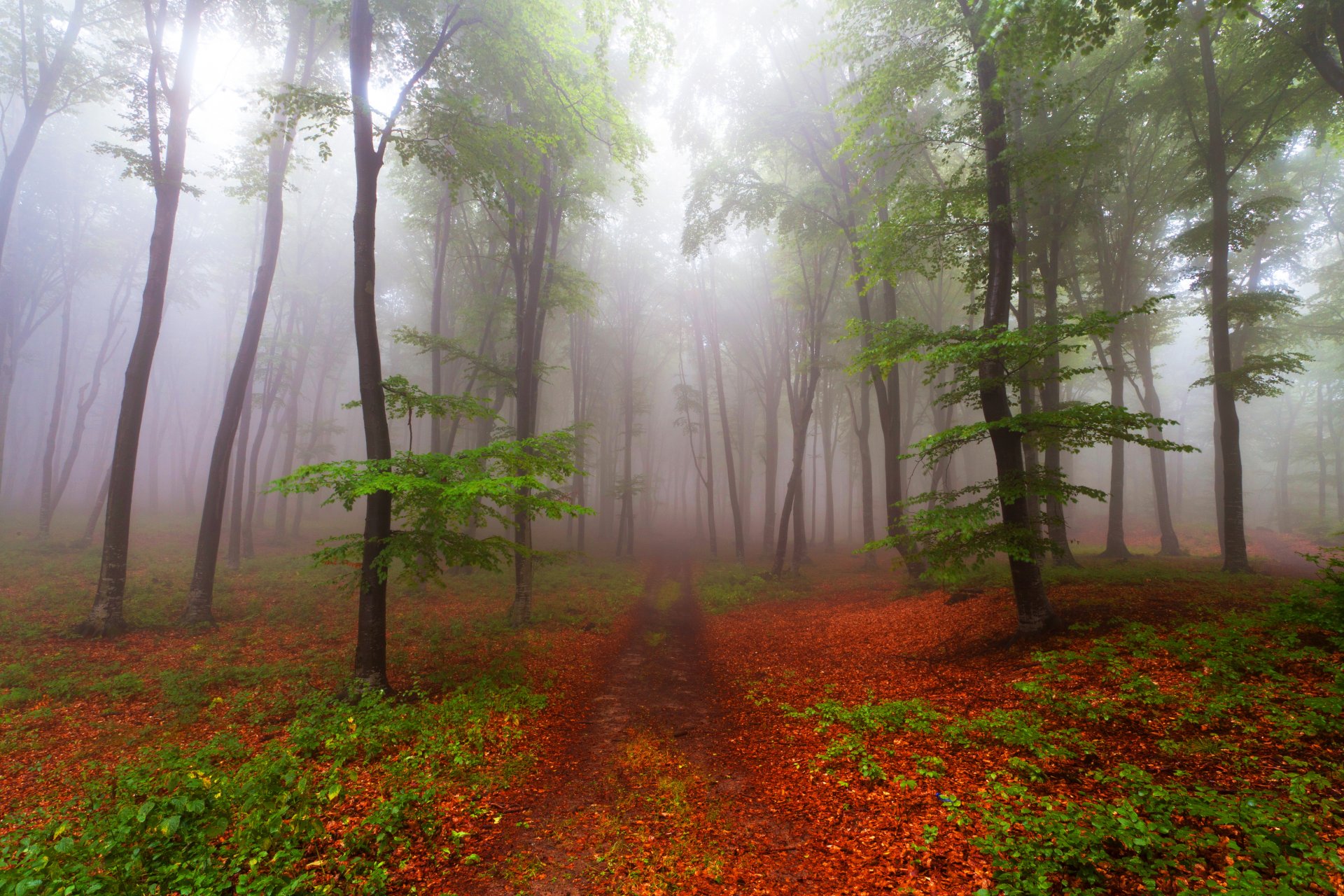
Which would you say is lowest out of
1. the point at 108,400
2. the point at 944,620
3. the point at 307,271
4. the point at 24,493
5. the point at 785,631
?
the point at 785,631

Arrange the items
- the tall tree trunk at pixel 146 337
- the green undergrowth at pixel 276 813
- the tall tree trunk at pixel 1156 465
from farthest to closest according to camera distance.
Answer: the tall tree trunk at pixel 1156 465
the tall tree trunk at pixel 146 337
the green undergrowth at pixel 276 813

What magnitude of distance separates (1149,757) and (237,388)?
17.7m

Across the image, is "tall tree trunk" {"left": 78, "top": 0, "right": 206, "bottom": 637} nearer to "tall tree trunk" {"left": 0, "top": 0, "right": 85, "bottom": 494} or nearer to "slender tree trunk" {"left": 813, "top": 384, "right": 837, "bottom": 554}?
"tall tree trunk" {"left": 0, "top": 0, "right": 85, "bottom": 494}

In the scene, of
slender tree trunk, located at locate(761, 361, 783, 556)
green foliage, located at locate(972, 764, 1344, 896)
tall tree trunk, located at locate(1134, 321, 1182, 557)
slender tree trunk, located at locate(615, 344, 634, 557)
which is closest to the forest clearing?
green foliage, located at locate(972, 764, 1344, 896)

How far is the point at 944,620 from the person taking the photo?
31.9ft

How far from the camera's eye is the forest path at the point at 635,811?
3.93m

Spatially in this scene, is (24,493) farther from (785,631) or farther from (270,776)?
(785,631)

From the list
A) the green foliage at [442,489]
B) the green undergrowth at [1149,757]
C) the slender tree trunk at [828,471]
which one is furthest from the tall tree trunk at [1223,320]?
the green foliage at [442,489]

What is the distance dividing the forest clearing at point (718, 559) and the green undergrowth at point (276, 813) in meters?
0.05

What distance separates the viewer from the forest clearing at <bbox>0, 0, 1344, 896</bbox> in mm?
4023

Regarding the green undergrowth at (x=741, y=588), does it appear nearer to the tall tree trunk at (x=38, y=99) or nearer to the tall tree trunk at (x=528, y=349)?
the tall tree trunk at (x=528, y=349)

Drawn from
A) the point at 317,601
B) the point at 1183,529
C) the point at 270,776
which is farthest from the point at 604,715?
the point at 1183,529

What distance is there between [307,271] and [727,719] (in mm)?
34334

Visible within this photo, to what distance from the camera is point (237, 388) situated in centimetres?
1210
